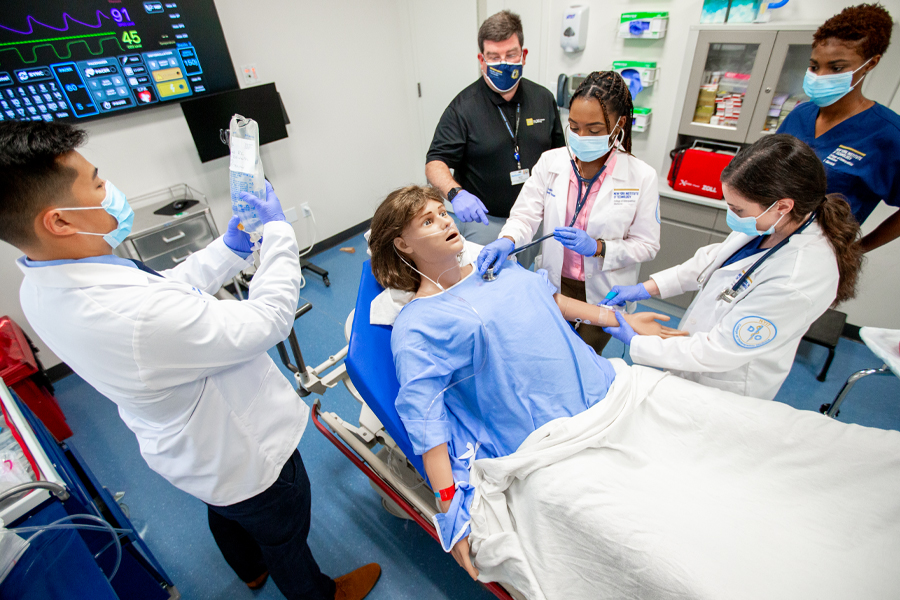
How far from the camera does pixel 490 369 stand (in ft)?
4.30

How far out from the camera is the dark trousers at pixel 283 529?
1210mm

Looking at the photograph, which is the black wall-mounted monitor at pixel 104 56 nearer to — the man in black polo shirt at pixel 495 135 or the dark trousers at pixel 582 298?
the man in black polo shirt at pixel 495 135

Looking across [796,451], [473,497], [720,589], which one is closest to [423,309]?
[473,497]

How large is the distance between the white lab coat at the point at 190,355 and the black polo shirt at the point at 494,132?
1313 millimetres

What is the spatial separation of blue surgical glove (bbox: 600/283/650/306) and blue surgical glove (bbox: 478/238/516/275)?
432 millimetres

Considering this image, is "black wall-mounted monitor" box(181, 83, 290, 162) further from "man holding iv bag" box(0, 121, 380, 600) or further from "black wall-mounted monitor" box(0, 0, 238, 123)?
"man holding iv bag" box(0, 121, 380, 600)

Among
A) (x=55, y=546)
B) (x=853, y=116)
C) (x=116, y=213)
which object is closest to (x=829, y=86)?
(x=853, y=116)

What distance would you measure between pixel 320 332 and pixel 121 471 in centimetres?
126

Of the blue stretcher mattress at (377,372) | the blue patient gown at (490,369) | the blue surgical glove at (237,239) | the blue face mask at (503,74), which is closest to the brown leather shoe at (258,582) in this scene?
the blue stretcher mattress at (377,372)

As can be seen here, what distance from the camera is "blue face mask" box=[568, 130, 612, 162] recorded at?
1.53 m

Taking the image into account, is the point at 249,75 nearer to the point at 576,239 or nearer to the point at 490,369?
the point at 576,239

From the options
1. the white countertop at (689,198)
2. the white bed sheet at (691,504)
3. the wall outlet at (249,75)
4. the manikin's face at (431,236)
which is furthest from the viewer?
the wall outlet at (249,75)

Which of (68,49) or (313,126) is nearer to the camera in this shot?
(68,49)

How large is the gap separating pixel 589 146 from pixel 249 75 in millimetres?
2589
